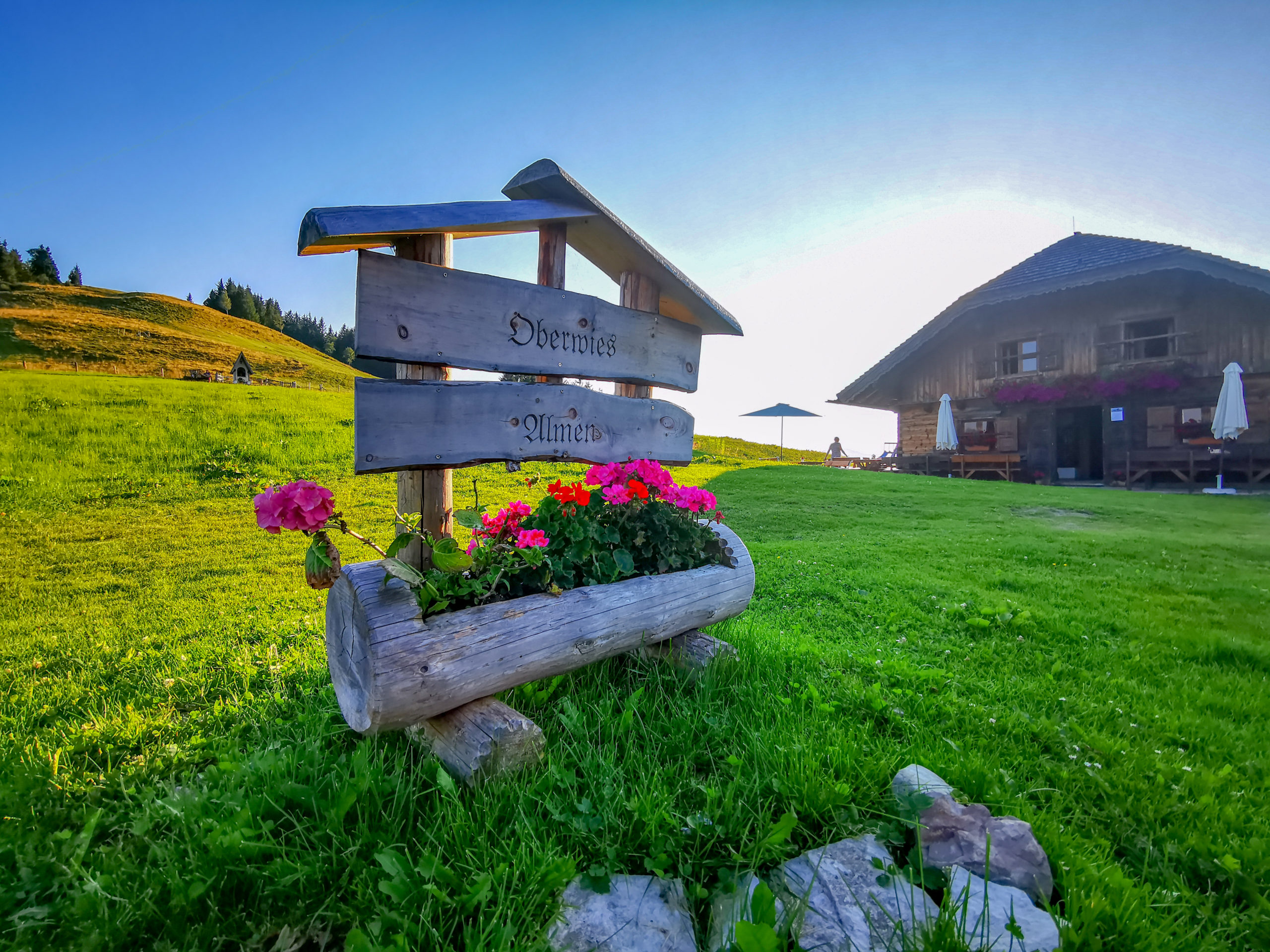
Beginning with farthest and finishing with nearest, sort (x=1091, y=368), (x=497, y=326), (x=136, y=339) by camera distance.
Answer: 1. (x=136, y=339)
2. (x=1091, y=368)
3. (x=497, y=326)

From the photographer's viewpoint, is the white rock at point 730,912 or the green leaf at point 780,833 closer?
the white rock at point 730,912

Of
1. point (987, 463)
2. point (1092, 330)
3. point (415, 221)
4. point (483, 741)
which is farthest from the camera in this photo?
point (987, 463)

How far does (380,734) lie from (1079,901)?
274cm

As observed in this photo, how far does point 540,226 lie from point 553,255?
0.18 m

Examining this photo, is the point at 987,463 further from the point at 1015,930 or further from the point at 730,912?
the point at 730,912

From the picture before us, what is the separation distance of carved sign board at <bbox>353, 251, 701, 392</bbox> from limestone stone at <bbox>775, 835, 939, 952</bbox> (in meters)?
2.58

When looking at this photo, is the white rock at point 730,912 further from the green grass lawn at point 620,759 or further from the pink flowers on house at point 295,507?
the pink flowers on house at point 295,507

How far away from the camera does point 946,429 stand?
60.5 ft

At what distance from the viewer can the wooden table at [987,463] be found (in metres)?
17.4

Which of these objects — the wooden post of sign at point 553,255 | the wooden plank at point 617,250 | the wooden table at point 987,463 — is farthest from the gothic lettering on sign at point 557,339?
the wooden table at point 987,463

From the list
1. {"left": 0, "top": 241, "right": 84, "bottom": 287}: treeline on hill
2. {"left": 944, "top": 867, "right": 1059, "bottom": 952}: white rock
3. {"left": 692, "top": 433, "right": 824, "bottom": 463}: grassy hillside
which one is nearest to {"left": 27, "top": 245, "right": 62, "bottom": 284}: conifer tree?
{"left": 0, "top": 241, "right": 84, "bottom": 287}: treeline on hill

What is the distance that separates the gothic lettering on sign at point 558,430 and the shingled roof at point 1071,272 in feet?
64.0

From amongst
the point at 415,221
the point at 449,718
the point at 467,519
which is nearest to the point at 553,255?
the point at 415,221

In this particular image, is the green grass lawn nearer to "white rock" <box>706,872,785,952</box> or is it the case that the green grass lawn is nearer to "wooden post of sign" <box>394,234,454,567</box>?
"white rock" <box>706,872,785,952</box>
